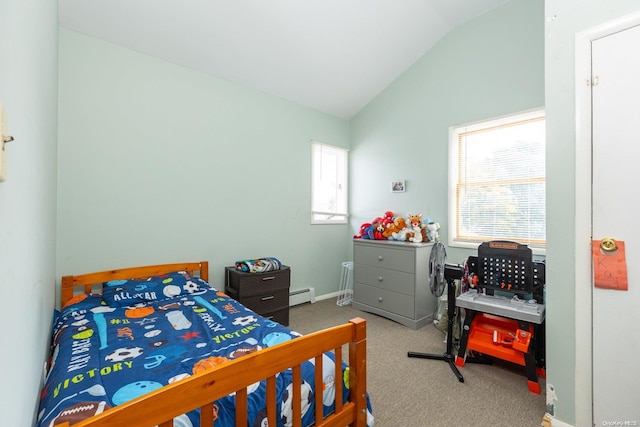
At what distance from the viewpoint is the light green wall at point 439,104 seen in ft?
8.98

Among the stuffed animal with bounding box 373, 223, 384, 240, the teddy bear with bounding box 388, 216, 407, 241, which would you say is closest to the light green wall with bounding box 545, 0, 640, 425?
the teddy bear with bounding box 388, 216, 407, 241

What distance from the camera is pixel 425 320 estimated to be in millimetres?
3102

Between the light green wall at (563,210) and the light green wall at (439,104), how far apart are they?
4.21 feet

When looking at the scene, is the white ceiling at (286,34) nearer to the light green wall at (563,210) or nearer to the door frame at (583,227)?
the light green wall at (563,210)

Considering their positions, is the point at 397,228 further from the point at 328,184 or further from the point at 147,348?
the point at 147,348

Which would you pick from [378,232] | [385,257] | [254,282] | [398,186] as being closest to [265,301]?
[254,282]

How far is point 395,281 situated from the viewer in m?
3.18

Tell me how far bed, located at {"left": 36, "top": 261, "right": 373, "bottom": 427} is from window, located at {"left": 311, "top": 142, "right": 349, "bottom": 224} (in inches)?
83.6

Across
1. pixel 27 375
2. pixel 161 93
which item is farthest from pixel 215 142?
pixel 27 375

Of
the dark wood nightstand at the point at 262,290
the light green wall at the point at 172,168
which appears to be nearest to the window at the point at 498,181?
the light green wall at the point at 172,168

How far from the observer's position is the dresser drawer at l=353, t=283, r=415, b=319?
10.0ft

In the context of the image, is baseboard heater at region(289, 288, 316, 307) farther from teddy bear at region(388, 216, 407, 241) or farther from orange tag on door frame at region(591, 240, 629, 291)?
orange tag on door frame at region(591, 240, 629, 291)

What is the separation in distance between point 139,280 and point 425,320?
2804 millimetres

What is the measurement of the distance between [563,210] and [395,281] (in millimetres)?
1852
